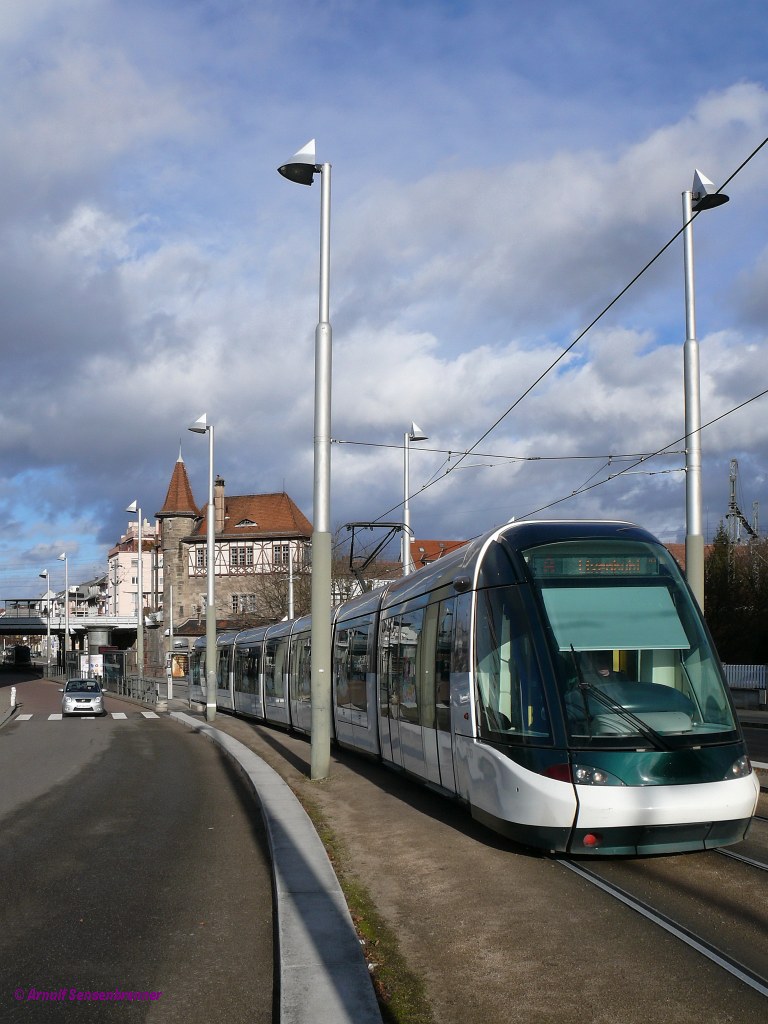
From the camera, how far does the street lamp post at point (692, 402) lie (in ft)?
51.4

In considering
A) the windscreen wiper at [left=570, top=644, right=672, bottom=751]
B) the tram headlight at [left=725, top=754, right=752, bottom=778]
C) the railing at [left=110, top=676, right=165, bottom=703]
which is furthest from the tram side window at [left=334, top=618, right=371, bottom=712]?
the railing at [left=110, top=676, right=165, bottom=703]

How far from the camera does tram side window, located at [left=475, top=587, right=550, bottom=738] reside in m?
8.73

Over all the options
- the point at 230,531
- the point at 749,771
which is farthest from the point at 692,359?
the point at 230,531

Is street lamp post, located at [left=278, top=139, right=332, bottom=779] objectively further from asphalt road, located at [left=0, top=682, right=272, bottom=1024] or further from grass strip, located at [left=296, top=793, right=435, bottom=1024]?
grass strip, located at [left=296, top=793, right=435, bottom=1024]

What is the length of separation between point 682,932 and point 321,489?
31.0ft

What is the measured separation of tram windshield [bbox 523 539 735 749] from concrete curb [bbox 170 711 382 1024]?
2.36 m

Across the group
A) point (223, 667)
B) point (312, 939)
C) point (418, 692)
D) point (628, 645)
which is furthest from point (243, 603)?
point (312, 939)

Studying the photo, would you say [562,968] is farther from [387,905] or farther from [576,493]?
[576,493]

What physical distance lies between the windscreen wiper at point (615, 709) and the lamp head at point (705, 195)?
915 cm

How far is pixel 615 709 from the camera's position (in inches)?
333

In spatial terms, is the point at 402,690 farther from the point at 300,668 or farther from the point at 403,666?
the point at 300,668

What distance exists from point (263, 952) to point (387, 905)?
50.9 inches

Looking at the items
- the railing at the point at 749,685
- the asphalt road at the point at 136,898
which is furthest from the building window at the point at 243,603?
the asphalt road at the point at 136,898

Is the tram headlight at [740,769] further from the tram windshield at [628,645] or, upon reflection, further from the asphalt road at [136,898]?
the asphalt road at [136,898]
